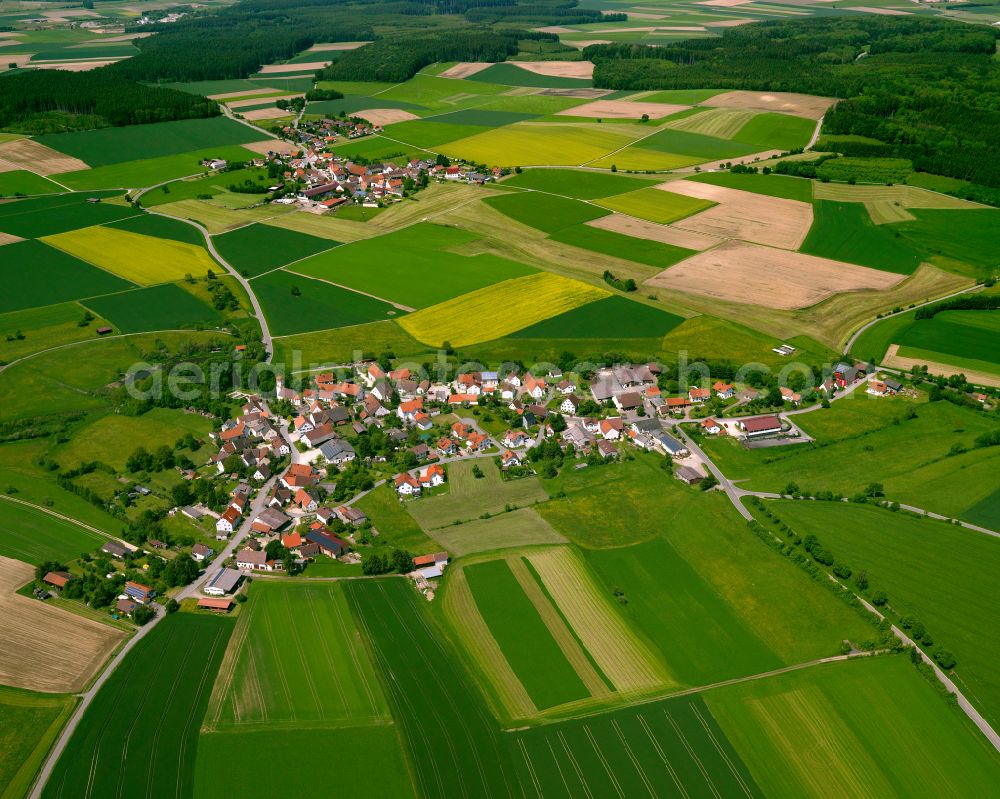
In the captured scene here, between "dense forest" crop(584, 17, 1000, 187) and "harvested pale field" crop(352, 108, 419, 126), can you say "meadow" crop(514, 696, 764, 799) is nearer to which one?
"dense forest" crop(584, 17, 1000, 187)

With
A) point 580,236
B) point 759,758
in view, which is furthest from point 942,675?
point 580,236

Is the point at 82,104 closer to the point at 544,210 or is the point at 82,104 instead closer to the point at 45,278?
the point at 45,278

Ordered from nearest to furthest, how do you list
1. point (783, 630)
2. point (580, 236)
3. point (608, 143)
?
point (783, 630) < point (580, 236) < point (608, 143)

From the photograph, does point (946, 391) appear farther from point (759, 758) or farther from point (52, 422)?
point (52, 422)

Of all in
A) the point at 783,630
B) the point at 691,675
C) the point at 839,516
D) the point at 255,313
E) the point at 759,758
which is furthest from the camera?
the point at 255,313

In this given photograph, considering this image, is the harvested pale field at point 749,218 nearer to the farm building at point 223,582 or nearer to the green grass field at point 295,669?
the green grass field at point 295,669

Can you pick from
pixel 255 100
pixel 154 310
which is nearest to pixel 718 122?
pixel 255 100

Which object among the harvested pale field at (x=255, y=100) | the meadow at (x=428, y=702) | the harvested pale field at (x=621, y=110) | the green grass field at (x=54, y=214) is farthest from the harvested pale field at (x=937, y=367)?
the harvested pale field at (x=255, y=100)

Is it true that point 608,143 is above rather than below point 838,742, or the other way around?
above
